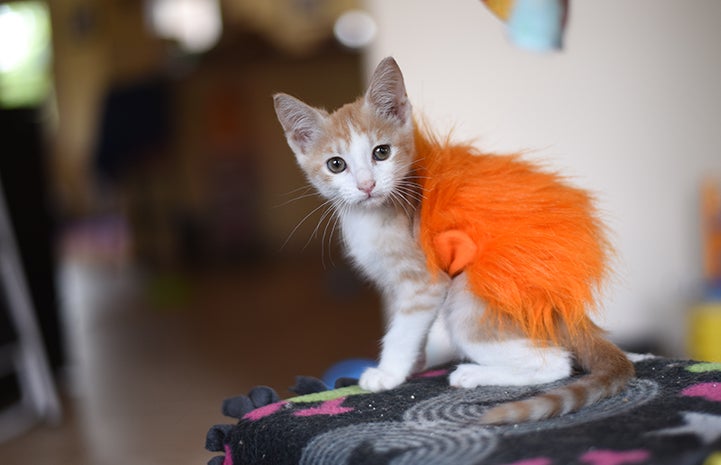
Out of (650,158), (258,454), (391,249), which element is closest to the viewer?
(258,454)

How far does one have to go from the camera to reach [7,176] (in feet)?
8.88

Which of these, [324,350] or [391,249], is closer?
[391,249]

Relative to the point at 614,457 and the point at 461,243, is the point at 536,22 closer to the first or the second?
the point at 461,243

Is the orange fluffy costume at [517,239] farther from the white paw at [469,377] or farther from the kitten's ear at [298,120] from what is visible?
the kitten's ear at [298,120]

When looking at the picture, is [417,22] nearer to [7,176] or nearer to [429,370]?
[429,370]

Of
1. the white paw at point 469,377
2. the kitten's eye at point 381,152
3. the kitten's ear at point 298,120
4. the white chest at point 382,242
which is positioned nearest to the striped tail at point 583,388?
the white paw at point 469,377

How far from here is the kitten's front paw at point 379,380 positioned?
1.09m

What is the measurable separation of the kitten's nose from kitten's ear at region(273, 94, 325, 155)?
0.13 m

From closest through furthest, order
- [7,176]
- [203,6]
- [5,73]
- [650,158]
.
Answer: [650,158] < [7,176] < [203,6] < [5,73]

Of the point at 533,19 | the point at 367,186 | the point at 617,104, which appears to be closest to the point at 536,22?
the point at 533,19

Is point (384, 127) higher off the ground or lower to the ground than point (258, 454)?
higher

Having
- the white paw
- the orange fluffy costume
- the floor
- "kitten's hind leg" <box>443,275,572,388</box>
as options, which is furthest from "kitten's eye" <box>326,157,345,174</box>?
the floor

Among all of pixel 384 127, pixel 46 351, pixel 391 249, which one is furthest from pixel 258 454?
pixel 46 351

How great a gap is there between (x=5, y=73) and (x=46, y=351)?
5.73 metres
